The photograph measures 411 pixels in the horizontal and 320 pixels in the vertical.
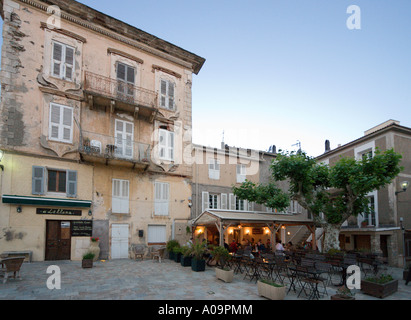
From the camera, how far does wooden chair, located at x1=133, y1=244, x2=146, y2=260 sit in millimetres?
14230

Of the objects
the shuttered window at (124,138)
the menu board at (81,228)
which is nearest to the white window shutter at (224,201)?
the shuttered window at (124,138)

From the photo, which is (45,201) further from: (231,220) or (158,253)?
(231,220)

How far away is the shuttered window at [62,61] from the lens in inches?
547

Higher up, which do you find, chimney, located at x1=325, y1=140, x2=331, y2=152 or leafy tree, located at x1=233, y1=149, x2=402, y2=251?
chimney, located at x1=325, y1=140, x2=331, y2=152

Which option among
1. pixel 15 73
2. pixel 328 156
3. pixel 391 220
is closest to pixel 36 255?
pixel 15 73

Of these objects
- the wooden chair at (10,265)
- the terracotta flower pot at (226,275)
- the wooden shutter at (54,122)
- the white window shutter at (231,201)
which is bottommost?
the terracotta flower pot at (226,275)

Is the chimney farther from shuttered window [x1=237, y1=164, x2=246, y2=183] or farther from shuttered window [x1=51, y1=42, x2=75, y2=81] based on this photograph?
shuttered window [x1=51, y1=42, x2=75, y2=81]

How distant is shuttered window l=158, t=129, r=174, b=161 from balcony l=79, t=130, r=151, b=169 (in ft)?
3.45

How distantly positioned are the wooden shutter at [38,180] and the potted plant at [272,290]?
10582 mm

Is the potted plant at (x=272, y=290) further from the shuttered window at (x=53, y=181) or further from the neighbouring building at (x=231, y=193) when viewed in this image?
the shuttered window at (x=53, y=181)

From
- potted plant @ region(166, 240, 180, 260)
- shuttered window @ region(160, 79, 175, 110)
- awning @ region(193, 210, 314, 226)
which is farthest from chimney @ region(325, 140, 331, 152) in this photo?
potted plant @ region(166, 240, 180, 260)
